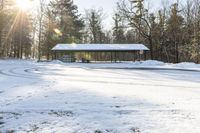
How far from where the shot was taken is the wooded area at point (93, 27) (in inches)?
2160

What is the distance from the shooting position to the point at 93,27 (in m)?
69.5

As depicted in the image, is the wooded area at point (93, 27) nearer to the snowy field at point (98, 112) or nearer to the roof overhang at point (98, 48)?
the roof overhang at point (98, 48)

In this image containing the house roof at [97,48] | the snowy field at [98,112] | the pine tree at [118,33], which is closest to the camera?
the snowy field at [98,112]

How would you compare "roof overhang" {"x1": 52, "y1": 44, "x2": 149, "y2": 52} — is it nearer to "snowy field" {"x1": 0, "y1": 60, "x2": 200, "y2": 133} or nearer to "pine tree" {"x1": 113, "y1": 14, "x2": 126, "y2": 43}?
"pine tree" {"x1": 113, "y1": 14, "x2": 126, "y2": 43}

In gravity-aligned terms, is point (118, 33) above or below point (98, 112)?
above

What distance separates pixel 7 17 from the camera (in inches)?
2239

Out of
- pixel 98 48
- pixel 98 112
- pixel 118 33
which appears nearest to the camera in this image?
pixel 98 112

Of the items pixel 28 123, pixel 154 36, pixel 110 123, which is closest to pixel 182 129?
pixel 110 123

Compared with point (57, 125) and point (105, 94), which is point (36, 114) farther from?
point (105, 94)

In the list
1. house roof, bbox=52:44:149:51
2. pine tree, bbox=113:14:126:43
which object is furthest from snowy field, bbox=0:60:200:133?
pine tree, bbox=113:14:126:43

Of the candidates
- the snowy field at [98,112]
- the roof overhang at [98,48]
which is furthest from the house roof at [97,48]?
the snowy field at [98,112]

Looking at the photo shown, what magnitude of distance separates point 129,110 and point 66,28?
54.9 meters

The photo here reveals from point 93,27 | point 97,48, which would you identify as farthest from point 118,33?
point 97,48

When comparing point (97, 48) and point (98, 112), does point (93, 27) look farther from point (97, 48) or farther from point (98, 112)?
point (98, 112)
